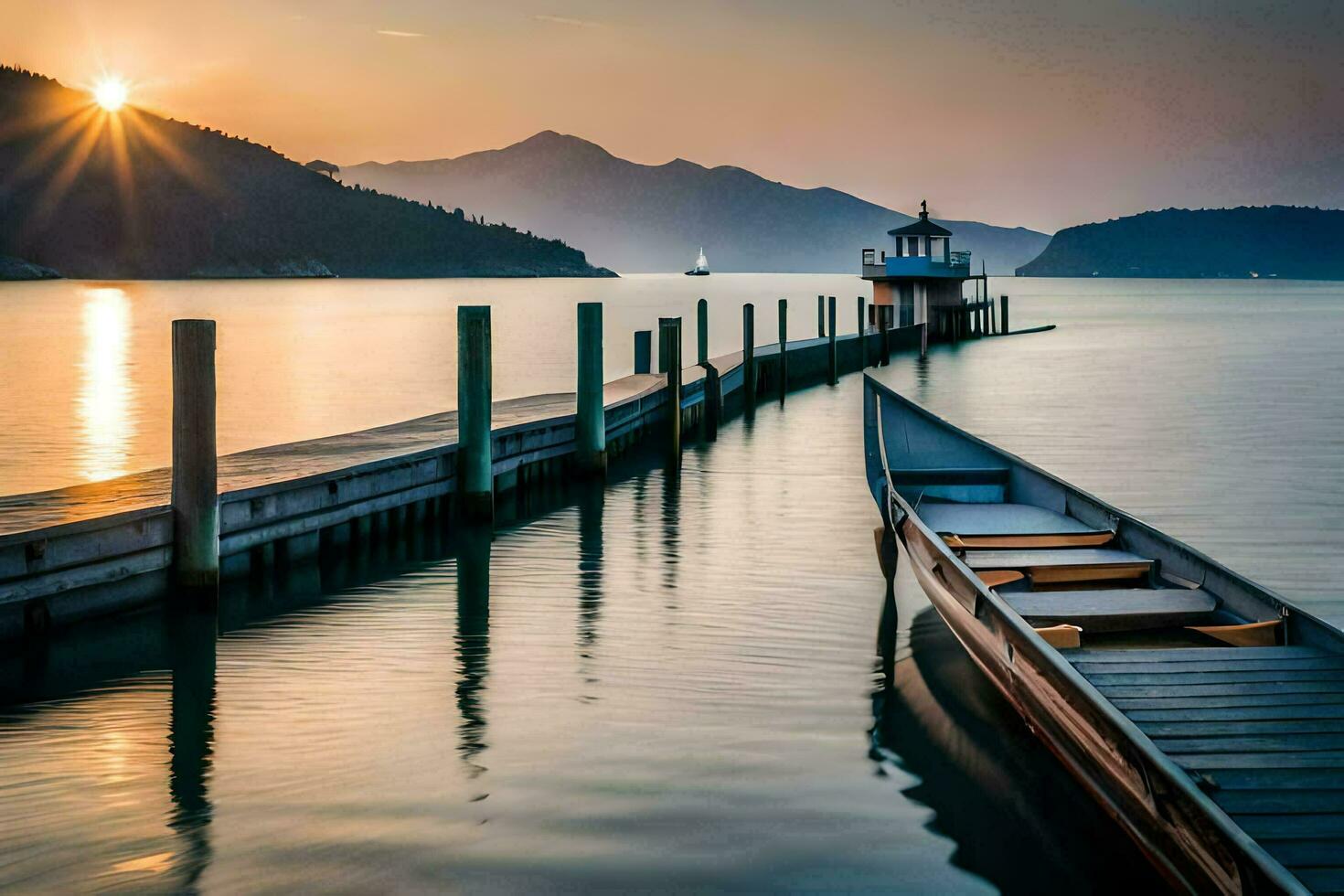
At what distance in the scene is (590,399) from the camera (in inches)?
629

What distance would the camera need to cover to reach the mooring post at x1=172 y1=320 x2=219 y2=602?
930 centimetres

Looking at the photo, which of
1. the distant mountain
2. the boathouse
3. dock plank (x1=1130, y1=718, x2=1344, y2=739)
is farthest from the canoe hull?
the distant mountain

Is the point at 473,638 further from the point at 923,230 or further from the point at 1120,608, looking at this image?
the point at 923,230

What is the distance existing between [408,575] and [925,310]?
44339 mm

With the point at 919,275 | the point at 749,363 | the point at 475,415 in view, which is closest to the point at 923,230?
the point at 919,275

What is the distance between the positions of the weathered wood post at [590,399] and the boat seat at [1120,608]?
A: 8.41 meters

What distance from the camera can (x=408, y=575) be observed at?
12.0 metres

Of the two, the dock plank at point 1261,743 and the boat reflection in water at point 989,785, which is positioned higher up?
the dock plank at point 1261,743

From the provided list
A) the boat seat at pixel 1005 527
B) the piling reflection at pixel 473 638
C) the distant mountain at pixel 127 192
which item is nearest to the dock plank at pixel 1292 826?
the piling reflection at pixel 473 638

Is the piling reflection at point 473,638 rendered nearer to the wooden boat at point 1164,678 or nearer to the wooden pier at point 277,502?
the wooden pier at point 277,502

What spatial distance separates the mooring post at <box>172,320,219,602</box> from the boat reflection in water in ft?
16.0

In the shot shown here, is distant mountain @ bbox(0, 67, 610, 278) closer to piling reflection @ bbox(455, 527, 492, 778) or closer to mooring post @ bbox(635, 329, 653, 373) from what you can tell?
mooring post @ bbox(635, 329, 653, 373)

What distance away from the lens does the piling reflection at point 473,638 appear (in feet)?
25.4

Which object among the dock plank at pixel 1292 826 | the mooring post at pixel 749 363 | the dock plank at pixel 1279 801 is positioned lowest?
the dock plank at pixel 1292 826
